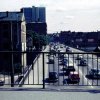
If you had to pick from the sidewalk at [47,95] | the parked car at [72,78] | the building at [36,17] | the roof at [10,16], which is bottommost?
the parked car at [72,78]

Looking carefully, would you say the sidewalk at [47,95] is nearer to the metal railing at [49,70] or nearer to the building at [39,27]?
the metal railing at [49,70]

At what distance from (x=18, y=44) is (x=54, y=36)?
149m

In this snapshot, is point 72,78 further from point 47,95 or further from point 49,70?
point 47,95

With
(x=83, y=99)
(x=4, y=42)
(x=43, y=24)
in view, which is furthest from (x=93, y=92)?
(x=43, y=24)

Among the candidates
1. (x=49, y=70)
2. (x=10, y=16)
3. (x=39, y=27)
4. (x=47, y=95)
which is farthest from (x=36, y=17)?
(x=47, y=95)

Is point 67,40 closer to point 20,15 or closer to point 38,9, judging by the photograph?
point 38,9

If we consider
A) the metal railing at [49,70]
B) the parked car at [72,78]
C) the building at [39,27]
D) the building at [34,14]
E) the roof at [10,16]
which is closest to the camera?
the metal railing at [49,70]

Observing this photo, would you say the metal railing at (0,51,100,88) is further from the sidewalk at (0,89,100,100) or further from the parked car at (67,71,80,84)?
the sidewalk at (0,89,100,100)

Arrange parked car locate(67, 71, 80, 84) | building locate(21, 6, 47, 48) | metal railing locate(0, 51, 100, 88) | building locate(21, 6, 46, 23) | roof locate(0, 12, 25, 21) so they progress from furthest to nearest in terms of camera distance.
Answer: building locate(21, 6, 46, 23)
building locate(21, 6, 47, 48)
roof locate(0, 12, 25, 21)
parked car locate(67, 71, 80, 84)
metal railing locate(0, 51, 100, 88)

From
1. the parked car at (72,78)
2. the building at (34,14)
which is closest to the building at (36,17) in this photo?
the building at (34,14)

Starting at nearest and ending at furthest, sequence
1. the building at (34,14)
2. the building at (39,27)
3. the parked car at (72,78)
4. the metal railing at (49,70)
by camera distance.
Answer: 1. the metal railing at (49,70)
2. the parked car at (72,78)
3. the building at (39,27)
4. the building at (34,14)

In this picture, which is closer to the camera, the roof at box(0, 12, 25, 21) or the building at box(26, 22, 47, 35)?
the roof at box(0, 12, 25, 21)

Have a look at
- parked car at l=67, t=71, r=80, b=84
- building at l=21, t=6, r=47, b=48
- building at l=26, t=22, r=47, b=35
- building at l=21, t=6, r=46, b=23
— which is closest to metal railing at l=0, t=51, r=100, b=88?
parked car at l=67, t=71, r=80, b=84

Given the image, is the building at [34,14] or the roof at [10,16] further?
the building at [34,14]
